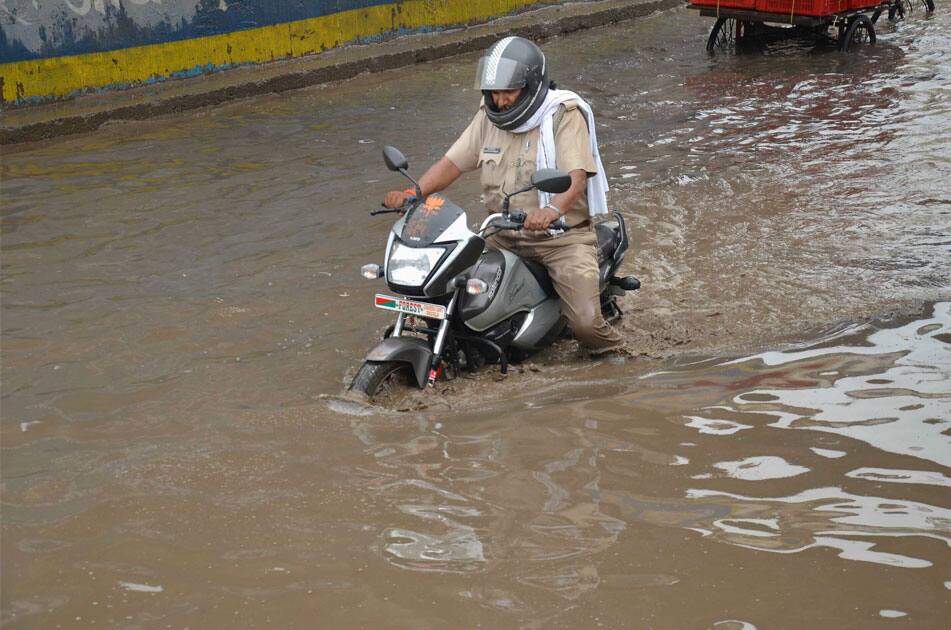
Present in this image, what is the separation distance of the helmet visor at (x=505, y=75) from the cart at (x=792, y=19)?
1151 cm

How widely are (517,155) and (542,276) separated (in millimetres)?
683

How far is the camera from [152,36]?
46.6 feet

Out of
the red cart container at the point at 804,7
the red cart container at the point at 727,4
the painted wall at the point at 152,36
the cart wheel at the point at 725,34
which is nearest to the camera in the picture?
the painted wall at the point at 152,36

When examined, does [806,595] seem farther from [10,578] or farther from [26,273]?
[26,273]

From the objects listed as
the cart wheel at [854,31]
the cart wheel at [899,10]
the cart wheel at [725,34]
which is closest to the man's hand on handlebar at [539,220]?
the cart wheel at [854,31]

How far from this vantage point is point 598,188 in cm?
564

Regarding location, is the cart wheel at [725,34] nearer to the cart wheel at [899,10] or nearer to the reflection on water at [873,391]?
the cart wheel at [899,10]

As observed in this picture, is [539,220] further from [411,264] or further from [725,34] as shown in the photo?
[725,34]

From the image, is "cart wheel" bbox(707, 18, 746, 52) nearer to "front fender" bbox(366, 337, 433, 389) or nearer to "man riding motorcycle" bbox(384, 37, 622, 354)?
"man riding motorcycle" bbox(384, 37, 622, 354)

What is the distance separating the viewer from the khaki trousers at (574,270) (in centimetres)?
564

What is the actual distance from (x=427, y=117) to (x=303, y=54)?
13.6 feet

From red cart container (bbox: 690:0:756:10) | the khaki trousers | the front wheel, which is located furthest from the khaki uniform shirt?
red cart container (bbox: 690:0:756:10)

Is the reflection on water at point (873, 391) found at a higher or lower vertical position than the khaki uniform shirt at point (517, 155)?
lower

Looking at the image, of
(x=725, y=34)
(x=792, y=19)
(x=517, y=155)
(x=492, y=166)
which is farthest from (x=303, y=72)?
(x=517, y=155)
